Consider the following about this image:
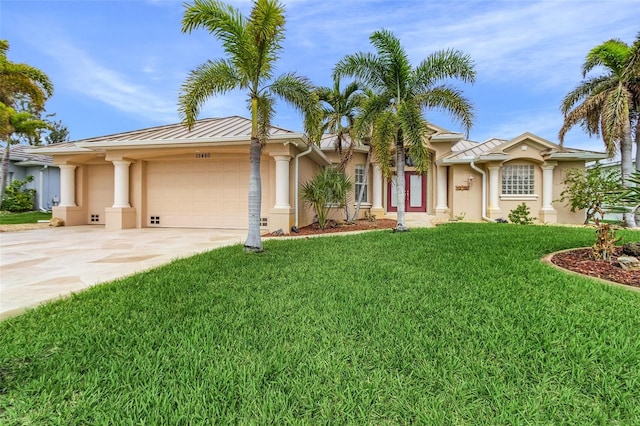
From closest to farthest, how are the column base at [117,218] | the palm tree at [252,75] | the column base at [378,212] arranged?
the palm tree at [252,75], the column base at [117,218], the column base at [378,212]

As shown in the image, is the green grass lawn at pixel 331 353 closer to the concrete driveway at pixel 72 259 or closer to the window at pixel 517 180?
the concrete driveway at pixel 72 259

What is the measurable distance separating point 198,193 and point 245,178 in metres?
2.26

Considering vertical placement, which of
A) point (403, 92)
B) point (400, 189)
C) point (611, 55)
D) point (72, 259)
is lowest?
point (72, 259)

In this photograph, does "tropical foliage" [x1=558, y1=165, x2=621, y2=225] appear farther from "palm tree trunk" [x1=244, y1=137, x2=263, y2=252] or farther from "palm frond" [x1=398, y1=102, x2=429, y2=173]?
"palm tree trunk" [x1=244, y1=137, x2=263, y2=252]

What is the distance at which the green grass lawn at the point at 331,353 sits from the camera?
79.0 inches

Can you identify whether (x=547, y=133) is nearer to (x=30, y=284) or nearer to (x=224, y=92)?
(x=224, y=92)

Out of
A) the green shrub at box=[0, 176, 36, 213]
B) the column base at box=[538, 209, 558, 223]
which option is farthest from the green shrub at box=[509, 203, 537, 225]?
the green shrub at box=[0, 176, 36, 213]

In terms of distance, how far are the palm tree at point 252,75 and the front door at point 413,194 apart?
31.3ft

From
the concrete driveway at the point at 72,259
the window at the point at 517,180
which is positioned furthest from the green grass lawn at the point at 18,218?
the window at the point at 517,180

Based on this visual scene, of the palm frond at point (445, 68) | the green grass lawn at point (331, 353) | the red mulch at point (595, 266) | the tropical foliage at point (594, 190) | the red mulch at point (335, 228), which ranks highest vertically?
the palm frond at point (445, 68)

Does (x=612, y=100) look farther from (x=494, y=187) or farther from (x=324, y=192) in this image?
(x=324, y=192)

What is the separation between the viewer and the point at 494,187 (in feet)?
50.3

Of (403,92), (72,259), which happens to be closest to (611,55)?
(403,92)

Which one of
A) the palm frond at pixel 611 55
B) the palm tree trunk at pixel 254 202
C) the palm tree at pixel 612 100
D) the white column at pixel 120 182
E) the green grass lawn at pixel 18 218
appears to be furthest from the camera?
the green grass lawn at pixel 18 218
